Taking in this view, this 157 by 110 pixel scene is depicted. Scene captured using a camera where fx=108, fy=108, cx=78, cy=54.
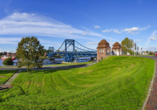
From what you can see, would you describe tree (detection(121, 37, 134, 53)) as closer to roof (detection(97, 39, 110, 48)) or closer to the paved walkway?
roof (detection(97, 39, 110, 48))

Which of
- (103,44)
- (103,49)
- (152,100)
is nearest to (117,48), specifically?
(103,44)

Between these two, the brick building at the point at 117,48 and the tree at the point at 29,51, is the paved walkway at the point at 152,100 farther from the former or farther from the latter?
the brick building at the point at 117,48

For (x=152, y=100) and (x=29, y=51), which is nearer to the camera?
(x=152, y=100)

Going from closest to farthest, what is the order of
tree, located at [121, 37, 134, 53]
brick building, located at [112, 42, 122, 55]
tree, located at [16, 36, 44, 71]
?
tree, located at [16, 36, 44, 71]
brick building, located at [112, 42, 122, 55]
tree, located at [121, 37, 134, 53]

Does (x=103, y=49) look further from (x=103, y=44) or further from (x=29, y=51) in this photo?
(x=29, y=51)

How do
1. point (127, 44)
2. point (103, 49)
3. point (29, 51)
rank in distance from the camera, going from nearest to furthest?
point (29, 51), point (103, 49), point (127, 44)

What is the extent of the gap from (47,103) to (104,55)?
29099 mm

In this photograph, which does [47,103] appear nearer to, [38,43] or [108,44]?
[38,43]

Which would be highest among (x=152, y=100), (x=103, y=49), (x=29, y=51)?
(x=103, y=49)

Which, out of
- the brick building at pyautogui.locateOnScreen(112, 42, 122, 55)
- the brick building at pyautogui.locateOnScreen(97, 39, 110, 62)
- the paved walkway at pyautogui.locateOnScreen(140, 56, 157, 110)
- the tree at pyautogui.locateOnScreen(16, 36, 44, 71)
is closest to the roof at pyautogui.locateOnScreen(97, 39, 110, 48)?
the brick building at pyautogui.locateOnScreen(97, 39, 110, 62)

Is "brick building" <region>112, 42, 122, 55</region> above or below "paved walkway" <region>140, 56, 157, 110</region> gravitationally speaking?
above

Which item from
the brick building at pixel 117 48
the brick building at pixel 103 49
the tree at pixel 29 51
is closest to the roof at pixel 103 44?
the brick building at pixel 103 49

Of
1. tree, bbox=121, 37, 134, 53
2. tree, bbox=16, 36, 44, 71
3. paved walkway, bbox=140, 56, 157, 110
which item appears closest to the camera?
paved walkway, bbox=140, 56, 157, 110

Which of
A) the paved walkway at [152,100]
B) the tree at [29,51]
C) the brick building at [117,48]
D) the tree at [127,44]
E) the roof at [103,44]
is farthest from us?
the tree at [127,44]
